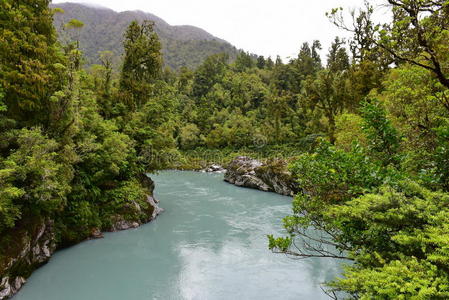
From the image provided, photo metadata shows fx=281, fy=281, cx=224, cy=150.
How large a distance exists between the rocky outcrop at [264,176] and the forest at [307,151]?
8110 millimetres

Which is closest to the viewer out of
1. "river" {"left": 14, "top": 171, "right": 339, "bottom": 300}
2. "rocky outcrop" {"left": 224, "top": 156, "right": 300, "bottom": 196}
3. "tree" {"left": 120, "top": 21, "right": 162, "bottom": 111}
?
"river" {"left": 14, "top": 171, "right": 339, "bottom": 300}

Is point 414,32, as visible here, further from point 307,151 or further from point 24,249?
point 24,249

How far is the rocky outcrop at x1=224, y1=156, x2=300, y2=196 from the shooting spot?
24.8 m

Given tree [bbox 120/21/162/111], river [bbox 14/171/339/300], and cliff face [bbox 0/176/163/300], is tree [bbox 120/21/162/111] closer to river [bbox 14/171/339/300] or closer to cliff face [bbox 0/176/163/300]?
river [bbox 14/171/339/300]

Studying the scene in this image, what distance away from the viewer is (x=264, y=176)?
1082 inches

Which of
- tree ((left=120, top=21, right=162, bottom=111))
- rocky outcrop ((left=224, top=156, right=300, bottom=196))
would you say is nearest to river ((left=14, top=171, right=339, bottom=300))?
rocky outcrop ((left=224, top=156, right=300, bottom=196))

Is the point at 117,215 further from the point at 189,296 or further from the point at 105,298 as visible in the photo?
the point at 189,296

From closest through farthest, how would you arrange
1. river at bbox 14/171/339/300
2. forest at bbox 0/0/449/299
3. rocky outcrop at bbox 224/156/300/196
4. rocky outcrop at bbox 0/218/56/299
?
forest at bbox 0/0/449/299 < rocky outcrop at bbox 0/218/56/299 < river at bbox 14/171/339/300 < rocky outcrop at bbox 224/156/300/196

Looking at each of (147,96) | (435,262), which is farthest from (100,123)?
(435,262)

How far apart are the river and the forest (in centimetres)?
111

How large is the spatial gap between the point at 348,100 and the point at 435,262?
23561 millimetres

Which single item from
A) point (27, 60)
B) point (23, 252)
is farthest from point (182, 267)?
point (27, 60)

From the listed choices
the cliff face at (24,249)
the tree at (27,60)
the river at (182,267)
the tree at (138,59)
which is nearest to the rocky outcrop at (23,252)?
the cliff face at (24,249)

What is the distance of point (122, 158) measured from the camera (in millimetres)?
13727
